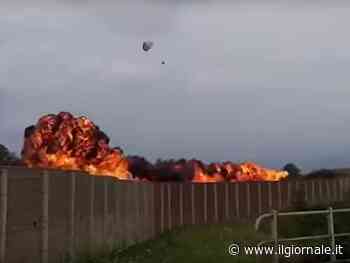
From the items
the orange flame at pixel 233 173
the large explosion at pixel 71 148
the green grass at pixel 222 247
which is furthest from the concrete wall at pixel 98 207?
the orange flame at pixel 233 173

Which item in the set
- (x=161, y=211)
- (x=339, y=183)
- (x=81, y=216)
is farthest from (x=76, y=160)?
(x=339, y=183)

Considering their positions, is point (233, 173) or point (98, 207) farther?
point (233, 173)

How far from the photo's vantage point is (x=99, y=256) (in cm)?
1869

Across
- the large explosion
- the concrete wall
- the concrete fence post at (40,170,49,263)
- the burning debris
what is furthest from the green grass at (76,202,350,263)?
the burning debris

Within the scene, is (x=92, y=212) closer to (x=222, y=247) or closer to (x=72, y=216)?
(x=72, y=216)

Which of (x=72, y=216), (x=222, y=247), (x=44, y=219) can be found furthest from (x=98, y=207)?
(x=44, y=219)

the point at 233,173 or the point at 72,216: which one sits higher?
the point at 233,173

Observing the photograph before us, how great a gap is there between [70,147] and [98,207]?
583 inches

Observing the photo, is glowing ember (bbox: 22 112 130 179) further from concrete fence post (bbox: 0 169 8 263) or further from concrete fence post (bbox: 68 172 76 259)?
concrete fence post (bbox: 0 169 8 263)

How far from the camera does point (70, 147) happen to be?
35094 mm

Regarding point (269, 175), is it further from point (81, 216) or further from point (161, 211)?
point (81, 216)

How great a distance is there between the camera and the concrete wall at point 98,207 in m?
14.2

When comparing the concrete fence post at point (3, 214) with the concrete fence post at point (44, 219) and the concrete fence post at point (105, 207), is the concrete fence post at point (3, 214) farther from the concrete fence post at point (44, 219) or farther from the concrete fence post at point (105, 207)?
the concrete fence post at point (105, 207)

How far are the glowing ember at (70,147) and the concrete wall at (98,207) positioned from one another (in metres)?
4.25
